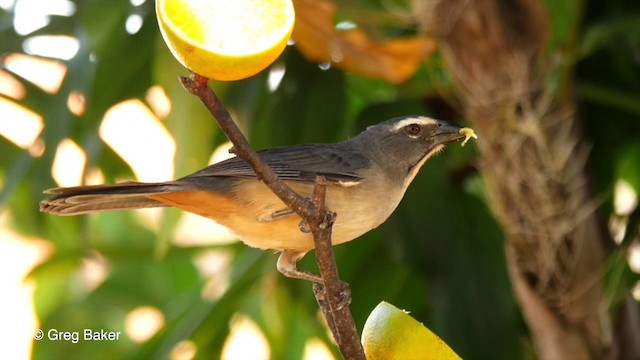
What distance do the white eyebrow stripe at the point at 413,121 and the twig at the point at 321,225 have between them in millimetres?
639

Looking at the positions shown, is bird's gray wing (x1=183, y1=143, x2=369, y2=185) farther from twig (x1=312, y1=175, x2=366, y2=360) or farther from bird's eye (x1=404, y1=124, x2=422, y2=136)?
twig (x1=312, y1=175, x2=366, y2=360)

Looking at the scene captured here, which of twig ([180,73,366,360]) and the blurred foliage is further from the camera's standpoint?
the blurred foliage

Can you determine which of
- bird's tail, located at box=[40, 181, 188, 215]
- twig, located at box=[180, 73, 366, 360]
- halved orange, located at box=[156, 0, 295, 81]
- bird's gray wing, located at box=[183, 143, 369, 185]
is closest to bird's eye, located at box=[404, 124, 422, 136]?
bird's gray wing, located at box=[183, 143, 369, 185]

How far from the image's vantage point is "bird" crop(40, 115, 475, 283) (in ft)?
5.02

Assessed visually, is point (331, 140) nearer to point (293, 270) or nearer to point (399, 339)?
point (293, 270)

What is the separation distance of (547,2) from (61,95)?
1315 millimetres

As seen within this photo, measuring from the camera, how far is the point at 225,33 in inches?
39.2

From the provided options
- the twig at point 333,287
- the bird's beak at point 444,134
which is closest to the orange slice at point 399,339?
the twig at point 333,287

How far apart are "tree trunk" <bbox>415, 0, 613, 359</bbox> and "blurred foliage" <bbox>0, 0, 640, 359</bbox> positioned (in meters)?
0.14

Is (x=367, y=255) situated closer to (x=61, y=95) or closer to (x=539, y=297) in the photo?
(x=539, y=297)

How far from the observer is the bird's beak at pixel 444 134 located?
1.74m

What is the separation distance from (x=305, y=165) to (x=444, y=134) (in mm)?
283

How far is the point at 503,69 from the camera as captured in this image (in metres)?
2.33

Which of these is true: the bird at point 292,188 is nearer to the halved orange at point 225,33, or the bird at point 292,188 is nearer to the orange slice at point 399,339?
the orange slice at point 399,339
